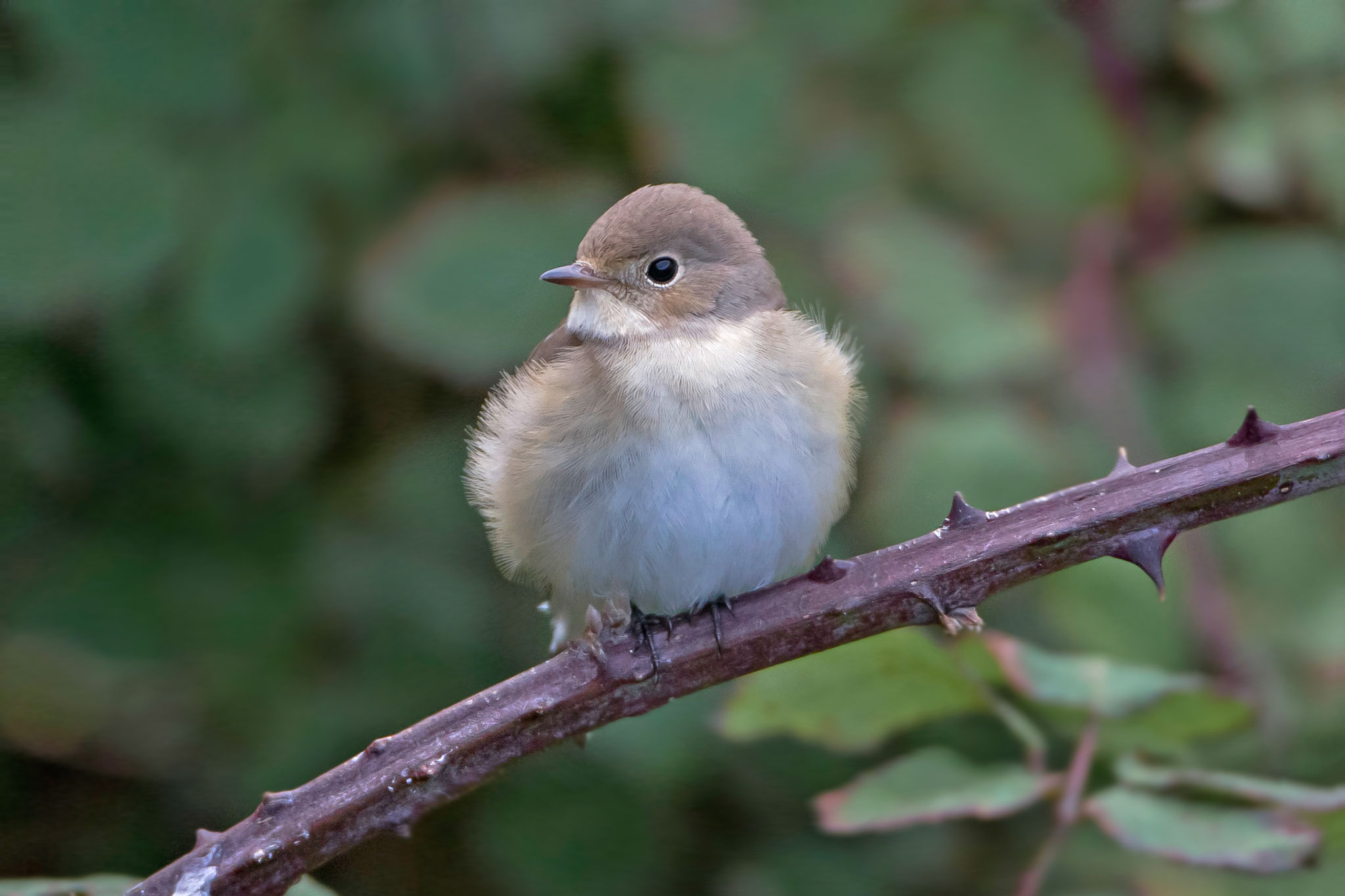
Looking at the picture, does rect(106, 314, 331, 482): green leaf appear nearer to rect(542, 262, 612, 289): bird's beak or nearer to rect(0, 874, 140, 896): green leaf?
rect(542, 262, 612, 289): bird's beak

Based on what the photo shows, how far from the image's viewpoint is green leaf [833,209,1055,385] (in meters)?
2.82

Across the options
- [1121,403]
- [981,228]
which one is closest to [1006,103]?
[981,228]

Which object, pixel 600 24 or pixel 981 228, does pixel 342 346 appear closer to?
pixel 600 24

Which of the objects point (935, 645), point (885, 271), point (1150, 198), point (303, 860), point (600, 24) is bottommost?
point (303, 860)

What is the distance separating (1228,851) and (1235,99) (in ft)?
6.52

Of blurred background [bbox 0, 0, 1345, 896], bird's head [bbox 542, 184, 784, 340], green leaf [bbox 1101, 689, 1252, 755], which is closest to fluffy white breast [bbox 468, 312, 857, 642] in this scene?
bird's head [bbox 542, 184, 784, 340]

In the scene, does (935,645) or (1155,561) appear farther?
(935,645)

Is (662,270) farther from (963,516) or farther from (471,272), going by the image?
(963,516)

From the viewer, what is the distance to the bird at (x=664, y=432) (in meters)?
2.57

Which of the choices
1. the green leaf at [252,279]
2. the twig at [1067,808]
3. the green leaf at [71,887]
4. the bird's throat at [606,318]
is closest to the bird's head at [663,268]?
the bird's throat at [606,318]

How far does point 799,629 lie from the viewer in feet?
5.99

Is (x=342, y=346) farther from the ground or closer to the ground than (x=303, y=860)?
farther from the ground

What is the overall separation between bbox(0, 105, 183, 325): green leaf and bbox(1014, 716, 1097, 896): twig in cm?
223

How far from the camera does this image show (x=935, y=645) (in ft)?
6.83
